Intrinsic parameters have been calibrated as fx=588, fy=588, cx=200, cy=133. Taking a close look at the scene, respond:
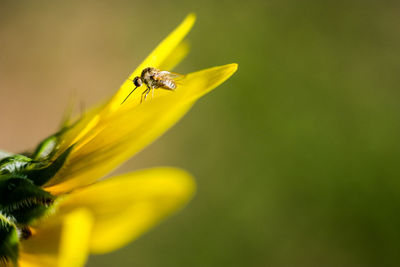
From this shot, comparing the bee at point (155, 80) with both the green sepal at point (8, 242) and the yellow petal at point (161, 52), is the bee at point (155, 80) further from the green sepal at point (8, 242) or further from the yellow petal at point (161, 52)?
the green sepal at point (8, 242)

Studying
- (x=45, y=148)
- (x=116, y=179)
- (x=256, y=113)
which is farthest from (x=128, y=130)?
(x=256, y=113)

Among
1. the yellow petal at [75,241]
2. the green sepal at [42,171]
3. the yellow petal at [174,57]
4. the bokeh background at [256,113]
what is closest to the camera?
the yellow petal at [75,241]

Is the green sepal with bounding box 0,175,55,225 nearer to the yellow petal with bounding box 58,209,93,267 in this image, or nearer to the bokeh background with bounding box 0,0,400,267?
the yellow petal with bounding box 58,209,93,267

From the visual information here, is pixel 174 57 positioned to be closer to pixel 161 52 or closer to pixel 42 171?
pixel 161 52

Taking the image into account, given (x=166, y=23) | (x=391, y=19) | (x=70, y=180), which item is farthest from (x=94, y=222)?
(x=391, y=19)

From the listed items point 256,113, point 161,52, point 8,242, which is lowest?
point 8,242

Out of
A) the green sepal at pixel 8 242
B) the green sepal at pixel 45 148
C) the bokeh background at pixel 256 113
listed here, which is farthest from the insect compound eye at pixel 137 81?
the bokeh background at pixel 256 113

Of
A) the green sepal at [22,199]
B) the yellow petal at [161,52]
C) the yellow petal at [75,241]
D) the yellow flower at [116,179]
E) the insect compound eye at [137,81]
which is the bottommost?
the yellow petal at [75,241]

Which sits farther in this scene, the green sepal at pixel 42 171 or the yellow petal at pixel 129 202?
the green sepal at pixel 42 171
